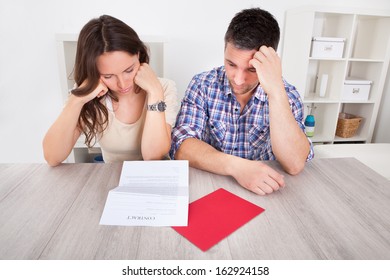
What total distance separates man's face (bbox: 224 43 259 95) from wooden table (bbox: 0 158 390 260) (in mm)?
378

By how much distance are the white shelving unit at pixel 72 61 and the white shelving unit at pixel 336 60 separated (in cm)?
102

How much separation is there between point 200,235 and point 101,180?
0.39 m

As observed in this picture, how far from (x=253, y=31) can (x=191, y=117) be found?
0.40 m

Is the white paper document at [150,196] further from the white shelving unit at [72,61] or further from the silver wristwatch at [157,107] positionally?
the white shelving unit at [72,61]

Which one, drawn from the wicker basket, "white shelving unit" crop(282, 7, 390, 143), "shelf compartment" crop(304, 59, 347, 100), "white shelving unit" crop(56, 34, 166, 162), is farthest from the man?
the wicker basket

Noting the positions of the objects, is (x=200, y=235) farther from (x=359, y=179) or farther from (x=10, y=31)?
(x=10, y=31)

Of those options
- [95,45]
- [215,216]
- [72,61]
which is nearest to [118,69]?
[95,45]


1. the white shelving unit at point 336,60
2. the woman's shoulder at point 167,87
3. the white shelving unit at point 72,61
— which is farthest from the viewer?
the white shelving unit at point 336,60

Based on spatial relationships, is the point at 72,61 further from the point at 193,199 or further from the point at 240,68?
the point at 193,199

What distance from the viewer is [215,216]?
2.37 ft

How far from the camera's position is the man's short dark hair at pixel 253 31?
104 cm

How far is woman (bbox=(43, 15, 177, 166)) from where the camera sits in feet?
3.54

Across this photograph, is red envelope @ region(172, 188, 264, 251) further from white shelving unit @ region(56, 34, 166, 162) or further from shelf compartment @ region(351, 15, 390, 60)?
shelf compartment @ region(351, 15, 390, 60)

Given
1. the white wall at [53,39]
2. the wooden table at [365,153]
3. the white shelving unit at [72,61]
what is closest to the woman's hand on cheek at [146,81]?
the white shelving unit at [72,61]
